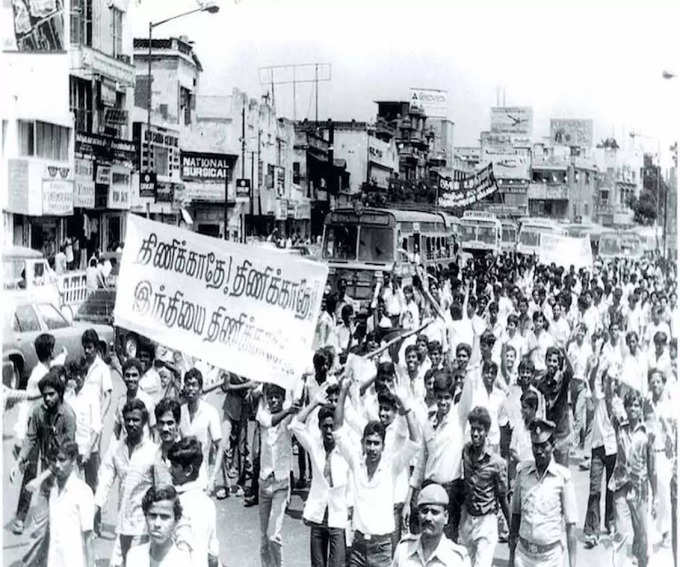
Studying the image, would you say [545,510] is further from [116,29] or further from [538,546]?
[116,29]

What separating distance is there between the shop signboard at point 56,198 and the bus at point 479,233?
4898 millimetres

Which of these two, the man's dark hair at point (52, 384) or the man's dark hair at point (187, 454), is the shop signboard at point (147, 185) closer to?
the man's dark hair at point (52, 384)

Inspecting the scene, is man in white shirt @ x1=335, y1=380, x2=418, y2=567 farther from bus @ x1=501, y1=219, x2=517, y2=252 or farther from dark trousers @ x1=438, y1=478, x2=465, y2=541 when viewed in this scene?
bus @ x1=501, y1=219, x2=517, y2=252

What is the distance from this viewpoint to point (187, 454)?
5223mm

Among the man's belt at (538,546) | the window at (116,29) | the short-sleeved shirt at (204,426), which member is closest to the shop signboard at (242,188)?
the window at (116,29)

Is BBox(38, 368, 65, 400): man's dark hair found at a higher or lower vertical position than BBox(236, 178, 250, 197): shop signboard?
lower

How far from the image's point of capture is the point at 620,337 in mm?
8586

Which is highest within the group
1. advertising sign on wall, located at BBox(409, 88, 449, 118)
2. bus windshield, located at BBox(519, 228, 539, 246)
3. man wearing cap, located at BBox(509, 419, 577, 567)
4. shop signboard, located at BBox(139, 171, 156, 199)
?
advertising sign on wall, located at BBox(409, 88, 449, 118)

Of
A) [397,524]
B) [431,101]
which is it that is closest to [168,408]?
[397,524]

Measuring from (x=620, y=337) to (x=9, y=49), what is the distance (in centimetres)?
563

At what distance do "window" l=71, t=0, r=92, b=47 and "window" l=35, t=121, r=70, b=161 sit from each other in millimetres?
1898

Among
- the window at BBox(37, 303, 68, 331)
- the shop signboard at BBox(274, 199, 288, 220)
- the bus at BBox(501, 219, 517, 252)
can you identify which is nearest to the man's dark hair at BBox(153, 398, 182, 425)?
the window at BBox(37, 303, 68, 331)

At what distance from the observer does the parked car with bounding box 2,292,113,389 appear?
9773mm

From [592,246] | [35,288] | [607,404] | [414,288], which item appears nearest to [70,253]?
[35,288]
